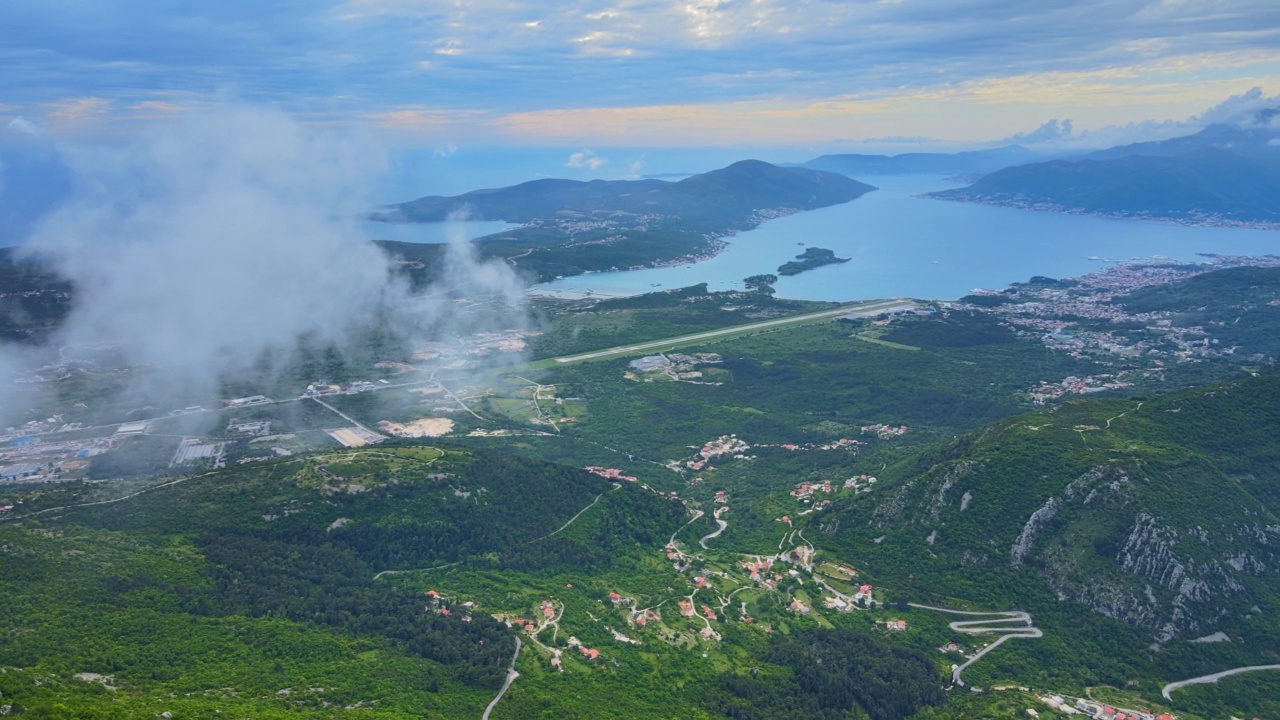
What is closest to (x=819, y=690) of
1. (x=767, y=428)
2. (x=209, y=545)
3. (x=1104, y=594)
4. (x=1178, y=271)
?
(x=1104, y=594)

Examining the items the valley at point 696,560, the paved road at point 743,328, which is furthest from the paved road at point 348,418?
the paved road at point 743,328

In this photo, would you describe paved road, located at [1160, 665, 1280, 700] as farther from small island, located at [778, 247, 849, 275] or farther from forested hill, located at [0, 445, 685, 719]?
small island, located at [778, 247, 849, 275]

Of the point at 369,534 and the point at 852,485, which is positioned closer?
the point at 369,534

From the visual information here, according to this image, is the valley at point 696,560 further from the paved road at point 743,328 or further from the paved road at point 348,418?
the paved road at point 743,328

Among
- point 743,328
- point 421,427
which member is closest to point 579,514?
point 421,427

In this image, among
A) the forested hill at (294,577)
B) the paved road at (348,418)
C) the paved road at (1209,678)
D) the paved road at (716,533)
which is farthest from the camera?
the paved road at (348,418)

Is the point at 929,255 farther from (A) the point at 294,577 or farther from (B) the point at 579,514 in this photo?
(A) the point at 294,577

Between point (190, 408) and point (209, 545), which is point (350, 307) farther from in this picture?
point (209, 545)

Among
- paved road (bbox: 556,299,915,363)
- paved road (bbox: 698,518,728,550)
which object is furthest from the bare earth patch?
paved road (bbox: 698,518,728,550)
